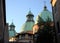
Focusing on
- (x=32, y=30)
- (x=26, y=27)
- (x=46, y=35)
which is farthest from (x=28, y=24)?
(x=46, y=35)

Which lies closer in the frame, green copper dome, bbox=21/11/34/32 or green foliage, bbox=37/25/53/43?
green foliage, bbox=37/25/53/43

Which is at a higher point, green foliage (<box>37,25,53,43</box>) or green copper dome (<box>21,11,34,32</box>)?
green copper dome (<box>21,11,34,32</box>)

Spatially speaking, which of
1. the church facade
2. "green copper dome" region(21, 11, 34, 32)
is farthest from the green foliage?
"green copper dome" region(21, 11, 34, 32)

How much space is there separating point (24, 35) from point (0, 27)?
33.0m

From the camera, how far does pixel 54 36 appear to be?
27.3m

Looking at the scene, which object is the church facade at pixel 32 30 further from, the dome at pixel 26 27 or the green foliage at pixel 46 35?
the green foliage at pixel 46 35

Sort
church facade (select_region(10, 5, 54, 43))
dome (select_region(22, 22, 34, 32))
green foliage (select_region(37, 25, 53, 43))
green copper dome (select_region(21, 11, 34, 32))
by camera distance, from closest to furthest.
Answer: green foliage (select_region(37, 25, 53, 43))
church facade (select_region(10, 5, 54, 43))
dome (select_region(22, 22, 34, 32))
green copper dome (select_region(21, 11, 34, 32))

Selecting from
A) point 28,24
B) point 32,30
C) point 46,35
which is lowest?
point 46,35

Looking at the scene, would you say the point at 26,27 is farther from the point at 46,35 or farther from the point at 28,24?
the point at 46,35

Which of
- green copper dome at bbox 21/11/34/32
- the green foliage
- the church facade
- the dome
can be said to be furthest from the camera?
green copper dome at bbox 21/11/34/32

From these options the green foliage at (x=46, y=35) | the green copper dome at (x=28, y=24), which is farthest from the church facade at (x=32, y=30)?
the green foliage at (x=46, y=35)

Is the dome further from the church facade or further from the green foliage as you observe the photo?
the green foliage

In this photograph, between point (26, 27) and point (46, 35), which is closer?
point (46, 35)

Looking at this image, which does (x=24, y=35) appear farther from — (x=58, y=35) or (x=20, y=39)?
(x=58, y=35)
